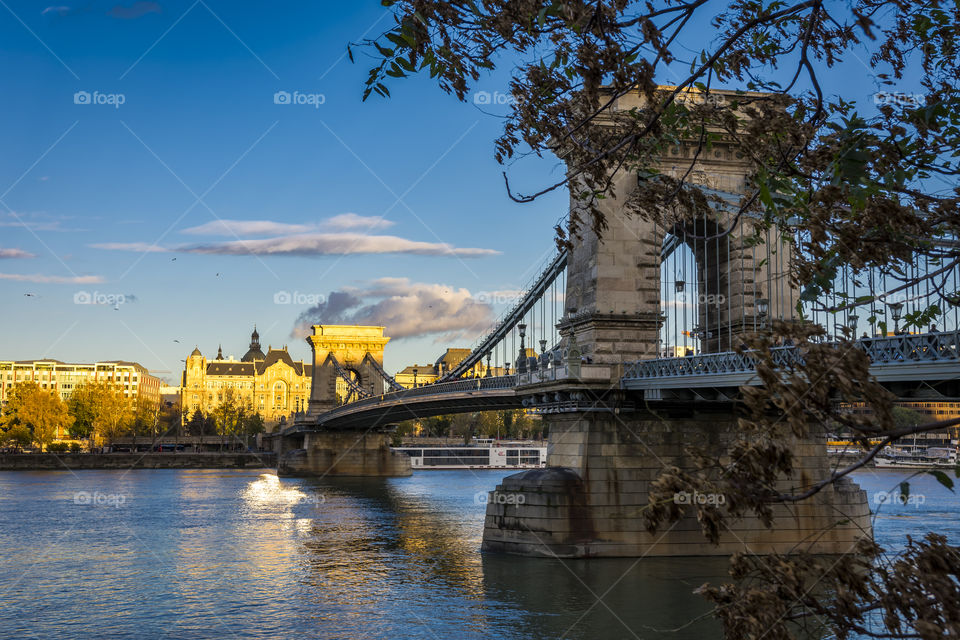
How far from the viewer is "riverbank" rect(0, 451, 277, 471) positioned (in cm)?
9162

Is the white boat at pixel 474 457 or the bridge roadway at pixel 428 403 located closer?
the bridge roadway at pixel 428 403

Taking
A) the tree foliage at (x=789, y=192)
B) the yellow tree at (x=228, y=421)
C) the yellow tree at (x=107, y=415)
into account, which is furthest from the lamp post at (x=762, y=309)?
the yellow tree at (x=228, y=421)

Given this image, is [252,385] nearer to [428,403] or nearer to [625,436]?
[428,403]

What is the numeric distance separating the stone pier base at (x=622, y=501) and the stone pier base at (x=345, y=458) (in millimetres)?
58324

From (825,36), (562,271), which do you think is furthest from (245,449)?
(825,36)

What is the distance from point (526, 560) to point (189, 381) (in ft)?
582

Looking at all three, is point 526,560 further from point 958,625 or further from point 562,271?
point 958,625

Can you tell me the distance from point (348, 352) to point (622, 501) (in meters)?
79.0

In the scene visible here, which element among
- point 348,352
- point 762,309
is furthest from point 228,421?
point 762,309

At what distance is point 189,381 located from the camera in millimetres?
193000

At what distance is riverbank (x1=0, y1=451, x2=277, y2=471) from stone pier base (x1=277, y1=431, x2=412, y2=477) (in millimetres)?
17018

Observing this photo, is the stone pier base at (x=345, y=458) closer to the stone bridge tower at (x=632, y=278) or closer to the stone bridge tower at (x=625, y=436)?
the stone bridge tower at (x=625, y=436)

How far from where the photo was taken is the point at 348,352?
10325 centimetres

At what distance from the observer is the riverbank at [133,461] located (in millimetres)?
91625
